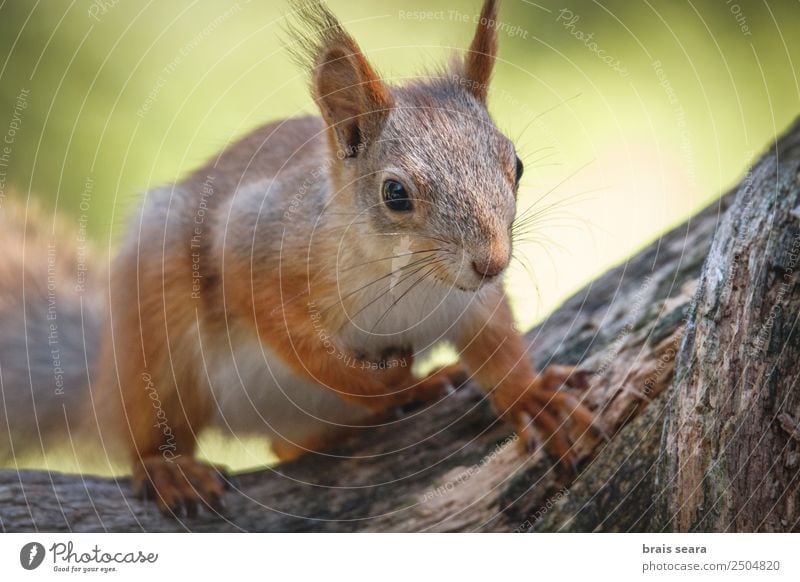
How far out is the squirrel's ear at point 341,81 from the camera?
63.4 inches

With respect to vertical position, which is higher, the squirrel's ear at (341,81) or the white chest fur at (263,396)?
the squirrel's ear at (341,81)

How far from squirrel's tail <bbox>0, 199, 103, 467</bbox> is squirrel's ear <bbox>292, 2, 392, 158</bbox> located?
2.42 feet

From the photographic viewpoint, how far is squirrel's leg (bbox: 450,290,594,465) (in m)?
1.82

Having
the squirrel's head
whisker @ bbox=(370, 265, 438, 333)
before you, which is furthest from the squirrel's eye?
whisker @ bbox=(370, 265, 438, 333)

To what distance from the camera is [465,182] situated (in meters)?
1.52

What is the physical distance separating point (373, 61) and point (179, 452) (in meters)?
0.93

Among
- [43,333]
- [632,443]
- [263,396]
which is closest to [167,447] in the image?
[263,396]

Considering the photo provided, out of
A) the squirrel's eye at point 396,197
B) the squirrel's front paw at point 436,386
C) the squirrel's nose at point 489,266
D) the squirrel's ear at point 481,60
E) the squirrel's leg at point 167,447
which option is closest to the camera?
the squirrel's nose at point 489,266

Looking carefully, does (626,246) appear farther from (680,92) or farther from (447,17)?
(447,17)

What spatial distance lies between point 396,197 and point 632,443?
0.68m

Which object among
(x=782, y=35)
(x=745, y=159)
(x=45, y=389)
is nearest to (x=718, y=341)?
(x=745, y=159)
